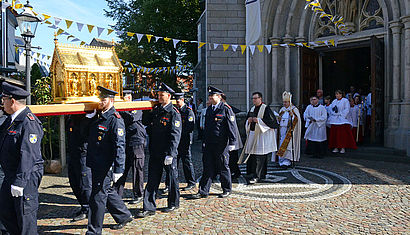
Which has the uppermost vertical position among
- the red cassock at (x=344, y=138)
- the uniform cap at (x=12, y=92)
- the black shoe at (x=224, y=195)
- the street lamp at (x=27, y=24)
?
the street lamp at (x=27, y=24)

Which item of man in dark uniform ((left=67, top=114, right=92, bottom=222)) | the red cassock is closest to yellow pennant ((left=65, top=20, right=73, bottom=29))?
man in dark uniform ((left=67, top=114, right=92, bottom=222))

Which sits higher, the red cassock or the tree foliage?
the tree foliage

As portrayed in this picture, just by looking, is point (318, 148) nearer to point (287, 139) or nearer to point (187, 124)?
point (287, 139)

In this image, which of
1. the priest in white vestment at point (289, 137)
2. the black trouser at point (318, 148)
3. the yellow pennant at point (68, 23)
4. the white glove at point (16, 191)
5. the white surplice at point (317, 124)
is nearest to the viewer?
the white glove at point (16, 191)

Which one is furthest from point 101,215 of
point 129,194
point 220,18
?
point 220,18

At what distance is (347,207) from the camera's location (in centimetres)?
500

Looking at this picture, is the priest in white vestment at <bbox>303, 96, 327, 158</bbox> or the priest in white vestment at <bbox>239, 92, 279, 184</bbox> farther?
the priest in white vestment at <bbox>303, 96, 327, 158</bbox>

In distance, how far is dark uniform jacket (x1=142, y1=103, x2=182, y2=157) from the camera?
15.7 feet

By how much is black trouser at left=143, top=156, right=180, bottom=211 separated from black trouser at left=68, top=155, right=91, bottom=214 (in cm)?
83

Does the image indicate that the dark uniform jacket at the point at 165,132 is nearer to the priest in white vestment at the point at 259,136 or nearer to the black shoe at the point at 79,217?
the black shoe at the point at 79,217

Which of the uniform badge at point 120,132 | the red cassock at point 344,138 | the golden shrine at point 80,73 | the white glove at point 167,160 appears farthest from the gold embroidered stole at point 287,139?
Answer: the uniform badge at point 120,132

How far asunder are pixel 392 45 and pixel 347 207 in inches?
274

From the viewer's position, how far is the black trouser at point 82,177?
4523mm

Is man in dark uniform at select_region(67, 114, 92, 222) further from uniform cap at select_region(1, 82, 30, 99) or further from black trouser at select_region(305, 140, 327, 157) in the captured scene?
black trouser at select_region(305, 140, 327, 157)
